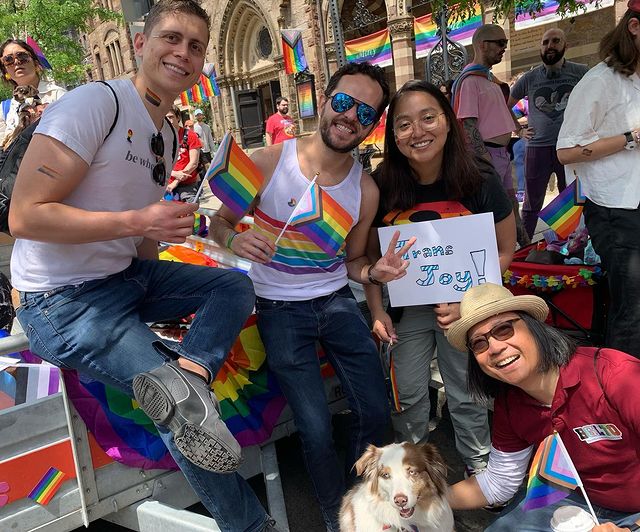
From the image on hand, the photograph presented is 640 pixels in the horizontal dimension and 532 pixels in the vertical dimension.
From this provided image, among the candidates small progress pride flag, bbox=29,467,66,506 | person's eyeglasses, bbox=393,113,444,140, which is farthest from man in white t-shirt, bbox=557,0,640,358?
small progress pride flag, bbox=29,467,66,506

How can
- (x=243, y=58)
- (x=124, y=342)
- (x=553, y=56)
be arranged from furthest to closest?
(x=243, y=58)
(x=553, y=56)
(x=124, y=342)

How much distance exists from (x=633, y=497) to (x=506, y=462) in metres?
0.44

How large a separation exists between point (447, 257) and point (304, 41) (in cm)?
1817

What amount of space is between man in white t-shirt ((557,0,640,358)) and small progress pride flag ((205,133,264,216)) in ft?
5.58

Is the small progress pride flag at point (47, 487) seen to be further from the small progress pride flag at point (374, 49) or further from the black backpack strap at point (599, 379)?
the small progress pride flag at point (374, 49)

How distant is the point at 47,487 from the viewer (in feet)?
6.68

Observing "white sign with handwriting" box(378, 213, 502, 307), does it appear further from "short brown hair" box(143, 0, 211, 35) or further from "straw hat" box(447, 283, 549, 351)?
"short brown hair" box(143, 0, 211, 35)

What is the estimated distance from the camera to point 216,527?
2.10 m

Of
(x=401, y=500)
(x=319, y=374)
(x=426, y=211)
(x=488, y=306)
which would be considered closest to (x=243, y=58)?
(x=426, y=211)

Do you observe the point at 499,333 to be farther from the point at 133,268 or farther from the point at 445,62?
the point at 445,62

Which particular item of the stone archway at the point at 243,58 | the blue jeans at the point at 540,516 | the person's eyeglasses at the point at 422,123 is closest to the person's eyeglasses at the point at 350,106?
the person's eyeglasses at the point at 422,123

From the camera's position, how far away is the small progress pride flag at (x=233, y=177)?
85.8 inches

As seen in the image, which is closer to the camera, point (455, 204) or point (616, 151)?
point (455, 204)

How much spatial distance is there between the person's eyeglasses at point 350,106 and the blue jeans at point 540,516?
1832 mm
